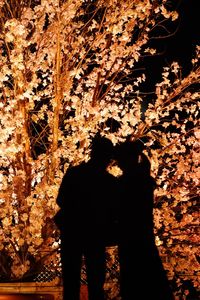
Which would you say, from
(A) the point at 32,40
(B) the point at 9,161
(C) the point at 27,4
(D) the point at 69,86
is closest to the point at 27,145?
(B) the point at 9,161

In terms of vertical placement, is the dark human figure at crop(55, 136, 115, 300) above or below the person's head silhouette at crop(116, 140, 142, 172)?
below

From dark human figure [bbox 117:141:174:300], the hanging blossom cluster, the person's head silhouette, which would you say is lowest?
dark human figure [bbox 117:141:174:300]

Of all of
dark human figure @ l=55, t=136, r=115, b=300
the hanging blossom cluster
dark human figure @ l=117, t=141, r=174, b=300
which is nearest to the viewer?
dark human figure @ l=55, t=136, r=115, b=300

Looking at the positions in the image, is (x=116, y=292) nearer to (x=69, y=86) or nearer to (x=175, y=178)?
(x=175, y=178)

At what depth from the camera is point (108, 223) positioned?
4.22 meters

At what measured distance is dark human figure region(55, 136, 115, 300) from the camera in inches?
163

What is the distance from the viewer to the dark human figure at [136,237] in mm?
4285

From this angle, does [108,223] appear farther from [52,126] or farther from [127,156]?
[52,126]

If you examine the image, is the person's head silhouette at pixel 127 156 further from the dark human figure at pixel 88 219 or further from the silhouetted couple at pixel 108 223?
the dark human figure at pixel 88 219

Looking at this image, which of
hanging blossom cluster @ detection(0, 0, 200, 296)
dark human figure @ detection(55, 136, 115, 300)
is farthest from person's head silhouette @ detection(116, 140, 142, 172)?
hanging blossom cluster @ detection(0, 0, 200, 296)

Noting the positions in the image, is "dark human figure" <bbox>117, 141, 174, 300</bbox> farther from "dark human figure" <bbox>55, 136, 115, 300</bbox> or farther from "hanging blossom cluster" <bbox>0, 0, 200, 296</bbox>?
"hanging blossom cluster" <bbox>0, 0, 200, 296</bbox>

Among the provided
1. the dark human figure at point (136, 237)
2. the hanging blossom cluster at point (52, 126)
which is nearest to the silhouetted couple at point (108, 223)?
the dark human figure at point (136, 237)

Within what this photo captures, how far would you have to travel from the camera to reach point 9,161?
8938 mm

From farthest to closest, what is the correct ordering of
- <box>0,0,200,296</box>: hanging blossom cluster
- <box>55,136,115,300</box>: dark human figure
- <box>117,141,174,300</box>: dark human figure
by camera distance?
<box>0,0,200,296</box>: hanging blossom cluster
<box>117,141,174,300</box>: dark human figure
<box>55,136,115,300</box>: dark human figure
